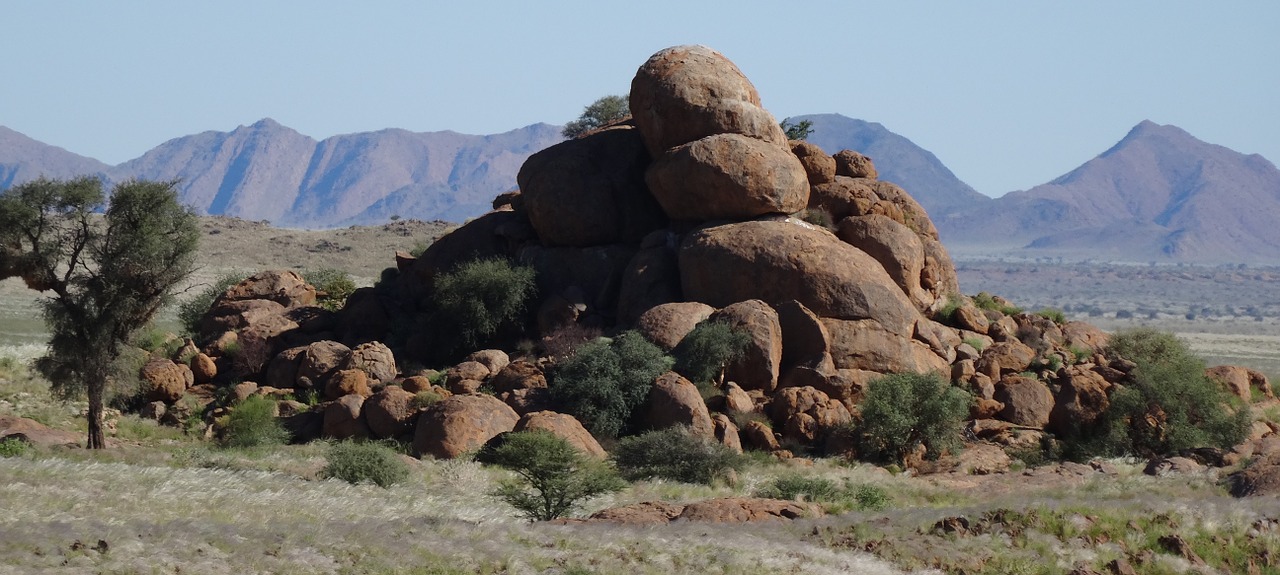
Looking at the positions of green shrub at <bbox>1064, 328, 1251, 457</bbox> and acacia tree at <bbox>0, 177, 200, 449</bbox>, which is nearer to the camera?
acacia tree at <bbox>0, 177, 200, 449</bbox>

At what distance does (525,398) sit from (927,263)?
39.3 ft

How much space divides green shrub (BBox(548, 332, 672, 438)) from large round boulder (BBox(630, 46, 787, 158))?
22.6 feet

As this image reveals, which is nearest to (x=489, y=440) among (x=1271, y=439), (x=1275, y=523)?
(x=1275, y=523)

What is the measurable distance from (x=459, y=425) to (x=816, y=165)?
13764 millimetres

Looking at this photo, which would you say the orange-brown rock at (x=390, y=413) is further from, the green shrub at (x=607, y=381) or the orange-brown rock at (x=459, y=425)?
the green shrub at (x=607, y=381)

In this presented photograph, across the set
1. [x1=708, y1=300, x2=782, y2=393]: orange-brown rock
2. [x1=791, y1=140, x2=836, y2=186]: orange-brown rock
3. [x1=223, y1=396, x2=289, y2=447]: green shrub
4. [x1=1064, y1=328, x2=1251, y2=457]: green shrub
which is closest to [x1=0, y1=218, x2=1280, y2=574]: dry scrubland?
[x1=223, y1=396, x2=289, y2=447]: green shrub

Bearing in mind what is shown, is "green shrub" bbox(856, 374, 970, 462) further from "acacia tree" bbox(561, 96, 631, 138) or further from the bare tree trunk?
"acacia tree" bbox(561, 96, 631, 138)

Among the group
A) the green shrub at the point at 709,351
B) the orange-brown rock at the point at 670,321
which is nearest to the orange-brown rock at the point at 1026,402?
the green shrub at the point at 709,351

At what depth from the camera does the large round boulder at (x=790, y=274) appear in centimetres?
3009

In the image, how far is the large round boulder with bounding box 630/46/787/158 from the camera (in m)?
32.8

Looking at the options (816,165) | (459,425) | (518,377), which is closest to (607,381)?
(518,377)

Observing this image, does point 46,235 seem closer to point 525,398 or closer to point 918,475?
point 525,398

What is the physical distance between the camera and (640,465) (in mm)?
24219

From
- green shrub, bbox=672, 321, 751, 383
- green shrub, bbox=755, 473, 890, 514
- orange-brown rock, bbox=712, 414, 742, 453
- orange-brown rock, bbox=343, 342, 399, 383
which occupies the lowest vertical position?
green shrub, bbox=755, 473, 890, 514
